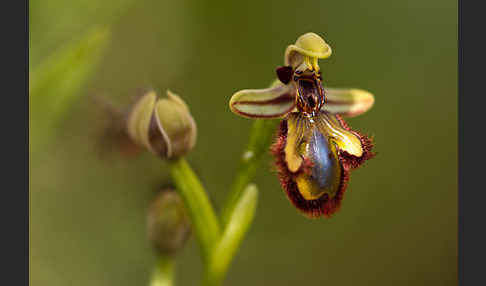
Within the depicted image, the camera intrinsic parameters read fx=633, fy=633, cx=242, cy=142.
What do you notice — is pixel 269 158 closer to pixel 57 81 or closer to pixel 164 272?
pixel 164 272

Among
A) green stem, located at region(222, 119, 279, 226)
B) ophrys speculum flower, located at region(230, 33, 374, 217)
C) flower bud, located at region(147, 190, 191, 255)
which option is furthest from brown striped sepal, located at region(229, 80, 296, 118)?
flower bud, located at region(147, 190, 191, 255)

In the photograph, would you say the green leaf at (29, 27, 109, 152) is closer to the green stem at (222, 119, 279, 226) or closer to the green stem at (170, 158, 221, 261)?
the green stem at (170, 158, 221, 261)

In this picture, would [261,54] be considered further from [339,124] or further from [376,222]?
[339,124]

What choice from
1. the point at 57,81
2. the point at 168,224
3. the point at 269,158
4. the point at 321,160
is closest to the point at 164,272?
the point at 168,224

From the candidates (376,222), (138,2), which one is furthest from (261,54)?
(376,222)

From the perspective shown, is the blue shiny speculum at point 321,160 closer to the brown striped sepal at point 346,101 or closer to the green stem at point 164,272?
the brown striped sepal at point 346,101

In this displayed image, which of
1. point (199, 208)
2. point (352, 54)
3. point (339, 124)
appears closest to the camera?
point (339, 124)
